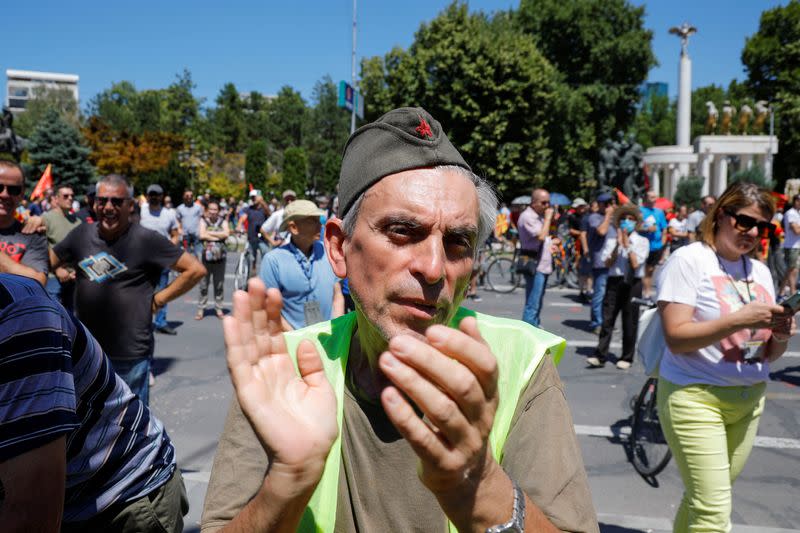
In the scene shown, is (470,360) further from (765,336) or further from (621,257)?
(621,257)

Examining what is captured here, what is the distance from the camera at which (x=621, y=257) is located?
8250mm

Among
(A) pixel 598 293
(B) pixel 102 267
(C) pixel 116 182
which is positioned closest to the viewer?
(B) pixel 102 267

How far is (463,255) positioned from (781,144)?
5240 cm

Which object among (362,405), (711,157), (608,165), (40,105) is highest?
(40,105)

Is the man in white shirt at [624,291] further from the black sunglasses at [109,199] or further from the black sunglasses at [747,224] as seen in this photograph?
the black sunglasses at [109,199]

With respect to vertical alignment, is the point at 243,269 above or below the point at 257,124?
below

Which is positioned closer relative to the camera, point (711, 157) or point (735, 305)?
point (735, 305)

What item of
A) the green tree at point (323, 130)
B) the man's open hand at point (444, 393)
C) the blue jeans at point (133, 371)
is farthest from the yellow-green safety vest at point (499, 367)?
the green tree at point (323, 130)

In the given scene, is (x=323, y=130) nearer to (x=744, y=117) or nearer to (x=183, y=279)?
(x=744, y=117)

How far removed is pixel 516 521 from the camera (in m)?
1.11

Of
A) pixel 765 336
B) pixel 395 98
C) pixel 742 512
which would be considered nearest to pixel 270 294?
pixel 765 336

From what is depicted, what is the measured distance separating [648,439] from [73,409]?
4568mm

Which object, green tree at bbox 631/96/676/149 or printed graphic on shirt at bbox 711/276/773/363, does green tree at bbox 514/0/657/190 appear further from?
printed graphic on shirt at bbox 711/276/773/363

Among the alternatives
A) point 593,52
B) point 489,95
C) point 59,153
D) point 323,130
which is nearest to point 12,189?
point 489,95
